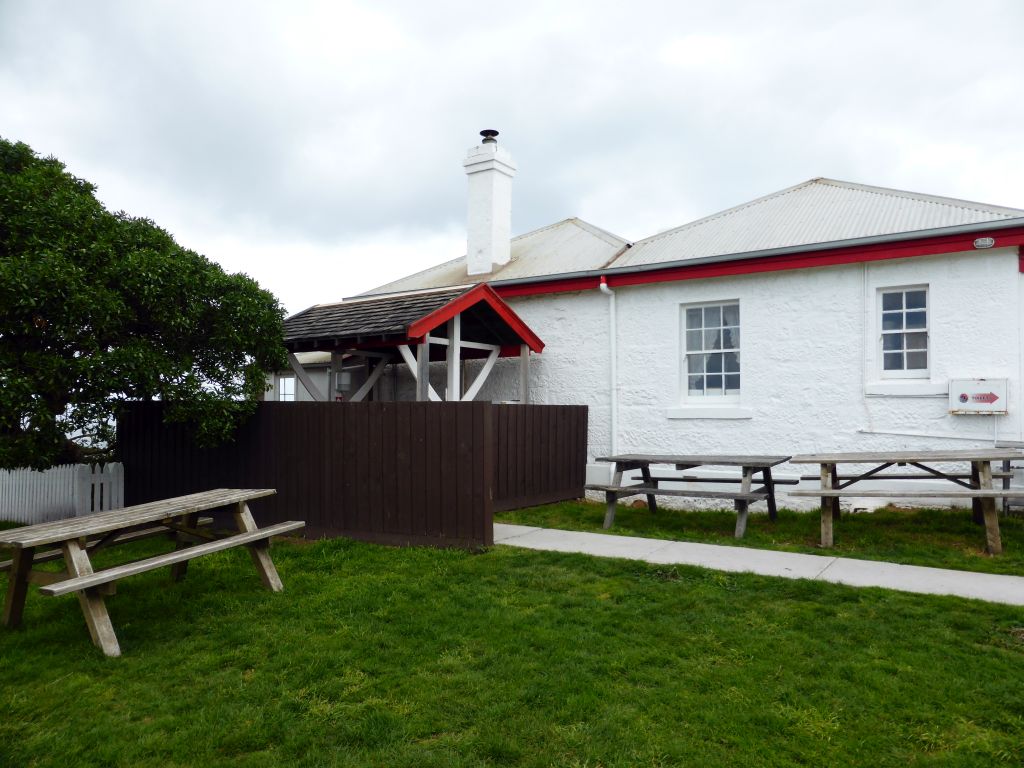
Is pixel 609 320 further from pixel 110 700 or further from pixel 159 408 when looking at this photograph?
pixel 110 700

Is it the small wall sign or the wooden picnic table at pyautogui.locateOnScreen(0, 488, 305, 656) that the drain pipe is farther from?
the wooden picnic table at pyautogui.locateOnScreen(0, 488, 305, 656)

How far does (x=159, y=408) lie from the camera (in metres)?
10.1

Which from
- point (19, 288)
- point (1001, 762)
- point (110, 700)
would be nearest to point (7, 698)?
point (110, 700)

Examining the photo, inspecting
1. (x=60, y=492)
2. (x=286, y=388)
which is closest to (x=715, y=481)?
(x=60, y=492)

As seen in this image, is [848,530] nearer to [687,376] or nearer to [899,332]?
[899,332]

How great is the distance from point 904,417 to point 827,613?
5101 mm

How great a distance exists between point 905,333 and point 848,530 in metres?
2.85

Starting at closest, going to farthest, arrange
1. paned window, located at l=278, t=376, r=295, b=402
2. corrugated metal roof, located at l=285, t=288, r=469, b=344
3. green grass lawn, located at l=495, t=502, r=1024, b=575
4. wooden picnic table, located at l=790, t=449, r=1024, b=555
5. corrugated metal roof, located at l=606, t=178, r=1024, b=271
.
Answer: wooden picnic table, located at l=790, t=449, r=1024, b=555, green grass lawn, located at l=495, t=502, r=1024, b=575, corrugated metal roof, located at l=606, t=178, r=1024, b=271, corrugated metal roof, located at l=285, t=288, r=469, b=344, paned window, located at l=278, t=376, r=295, b=402

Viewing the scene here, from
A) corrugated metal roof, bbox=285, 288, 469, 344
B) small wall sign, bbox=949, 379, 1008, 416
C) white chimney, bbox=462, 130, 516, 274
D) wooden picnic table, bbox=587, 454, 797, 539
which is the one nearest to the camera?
wooden picnic table, bbox=587, 454, 797, 539

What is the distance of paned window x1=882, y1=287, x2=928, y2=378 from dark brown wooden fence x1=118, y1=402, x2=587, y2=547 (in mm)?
4560

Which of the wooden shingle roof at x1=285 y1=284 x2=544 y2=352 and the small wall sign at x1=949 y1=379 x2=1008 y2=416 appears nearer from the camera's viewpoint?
the small wall sign at x1=949 y1=379 x2=1008 y2=416

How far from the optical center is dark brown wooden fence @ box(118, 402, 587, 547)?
7676 mm

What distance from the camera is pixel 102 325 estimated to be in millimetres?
7699

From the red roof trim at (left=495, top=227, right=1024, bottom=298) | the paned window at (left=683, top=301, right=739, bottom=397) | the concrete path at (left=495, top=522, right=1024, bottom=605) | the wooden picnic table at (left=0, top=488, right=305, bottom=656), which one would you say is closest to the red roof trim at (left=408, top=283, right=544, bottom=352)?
the red roof trim at (left=495, top=227, right=1024, bottom=298)
